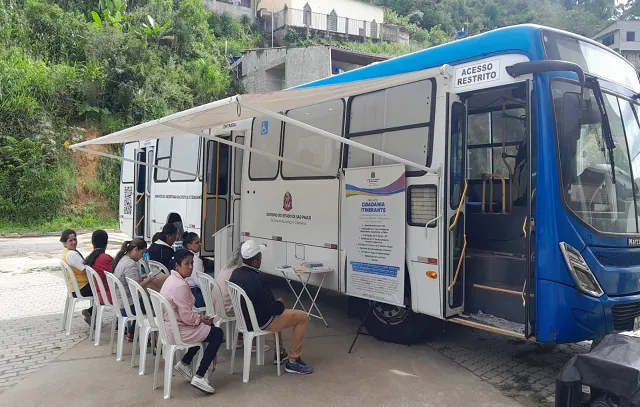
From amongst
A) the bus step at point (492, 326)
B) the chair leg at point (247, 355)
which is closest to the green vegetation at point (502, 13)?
the bus step at point (492, 326)

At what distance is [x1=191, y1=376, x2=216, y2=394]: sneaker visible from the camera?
4.22 metres

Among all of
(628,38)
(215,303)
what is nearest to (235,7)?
(628,38)

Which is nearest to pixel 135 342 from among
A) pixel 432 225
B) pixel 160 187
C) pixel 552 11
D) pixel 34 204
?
pixel 432 225

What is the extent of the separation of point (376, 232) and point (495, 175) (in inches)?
63.9

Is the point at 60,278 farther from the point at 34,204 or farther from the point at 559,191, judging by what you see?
the point at 34,204

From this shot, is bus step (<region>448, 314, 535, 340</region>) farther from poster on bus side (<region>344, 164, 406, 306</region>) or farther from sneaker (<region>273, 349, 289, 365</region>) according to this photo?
sneaker (<region>273, 349, 289, 365</region>)

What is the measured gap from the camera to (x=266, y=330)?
457cm

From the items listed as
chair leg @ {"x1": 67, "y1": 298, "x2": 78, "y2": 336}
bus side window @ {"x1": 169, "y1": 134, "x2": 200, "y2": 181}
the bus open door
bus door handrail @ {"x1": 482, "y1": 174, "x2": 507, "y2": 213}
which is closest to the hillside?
bus side window @ {"x1": 169, "y1": 134, "x2": 200, "y2": 181}

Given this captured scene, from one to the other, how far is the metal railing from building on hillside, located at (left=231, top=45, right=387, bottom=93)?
1123 cm

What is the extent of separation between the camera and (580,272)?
157 inches

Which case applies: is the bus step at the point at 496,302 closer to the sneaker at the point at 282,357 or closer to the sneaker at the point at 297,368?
the sneaker at the point at 297,368

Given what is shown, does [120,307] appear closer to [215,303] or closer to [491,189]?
[215,303]

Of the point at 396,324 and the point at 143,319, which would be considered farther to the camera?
the point at 396,324

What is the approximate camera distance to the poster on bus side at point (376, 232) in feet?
16.4
